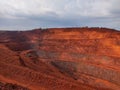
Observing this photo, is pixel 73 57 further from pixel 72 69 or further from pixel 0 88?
pixel 0 88

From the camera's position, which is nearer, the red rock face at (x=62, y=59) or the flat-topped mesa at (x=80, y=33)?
the red rock face at (x=62, y=59)

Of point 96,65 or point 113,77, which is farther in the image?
point 96,65

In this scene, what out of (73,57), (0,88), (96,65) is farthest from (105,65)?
(0,88)

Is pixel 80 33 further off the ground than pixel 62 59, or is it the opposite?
pixel 80 33

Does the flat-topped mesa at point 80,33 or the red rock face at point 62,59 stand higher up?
the flat-topped mesa at point 80,33

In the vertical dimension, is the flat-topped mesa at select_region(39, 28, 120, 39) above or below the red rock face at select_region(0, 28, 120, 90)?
above

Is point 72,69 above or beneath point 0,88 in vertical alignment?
beneath

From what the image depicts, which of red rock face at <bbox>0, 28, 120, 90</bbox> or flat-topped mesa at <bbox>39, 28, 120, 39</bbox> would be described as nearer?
red rock face at <bbox>0, 28, 120, 90</bbox>

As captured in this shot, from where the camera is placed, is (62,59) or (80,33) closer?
(62,59)
